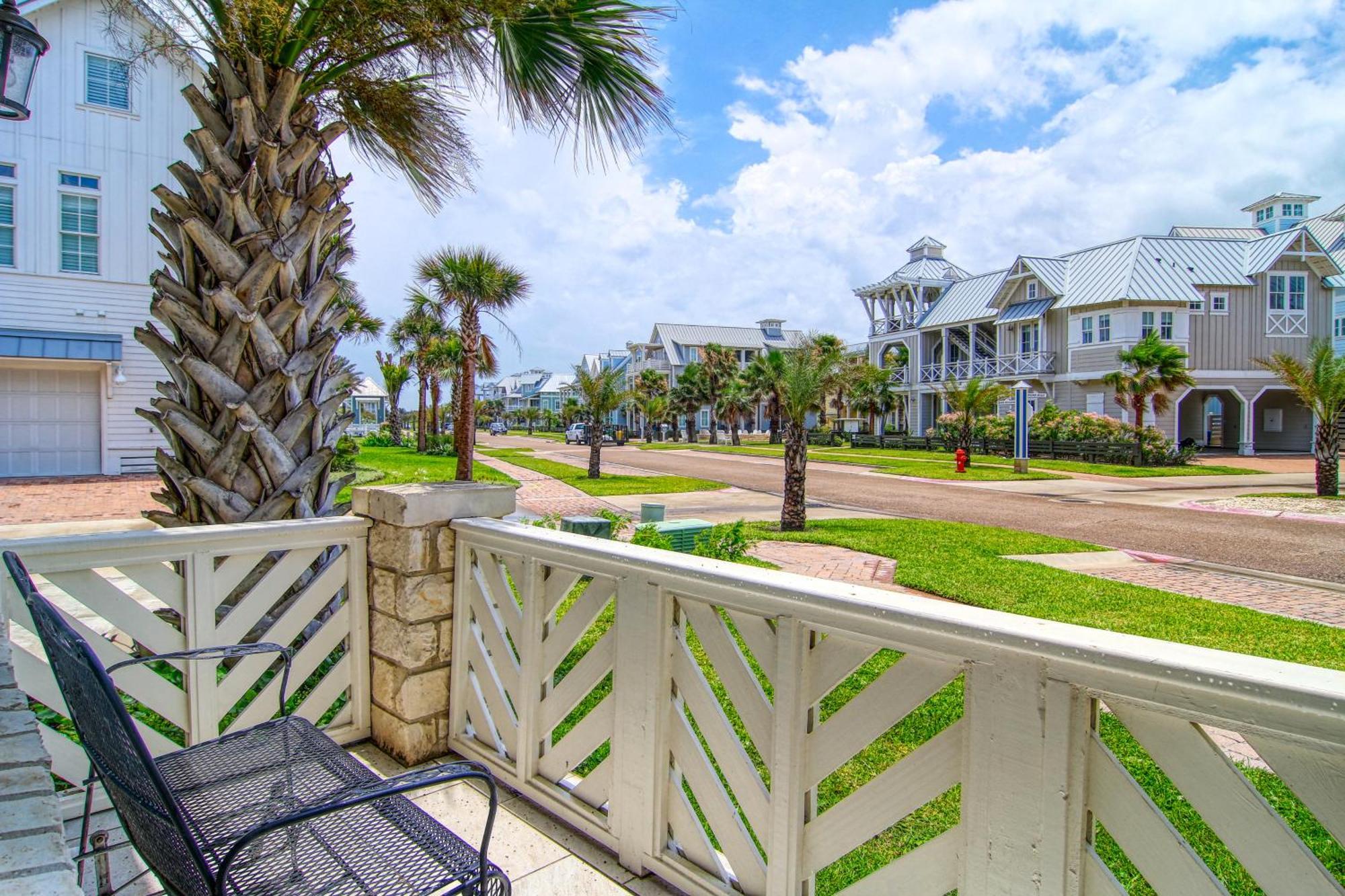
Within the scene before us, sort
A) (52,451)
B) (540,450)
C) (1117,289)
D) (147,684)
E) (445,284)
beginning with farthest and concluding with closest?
(540,450), (1117,289), (445,284), (52,451), (147,684)

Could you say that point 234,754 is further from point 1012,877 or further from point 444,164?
point 444,164

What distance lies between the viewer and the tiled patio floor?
240cm

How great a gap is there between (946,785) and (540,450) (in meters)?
40.6

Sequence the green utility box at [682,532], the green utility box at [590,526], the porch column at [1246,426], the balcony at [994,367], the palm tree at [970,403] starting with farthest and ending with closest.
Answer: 1. the balcony at [994,367]
2. the porch column at [1246,426]
3. the palm tree at [970,403]
4. the green utility box at [682,532]
5. the green utility box at [590,526]

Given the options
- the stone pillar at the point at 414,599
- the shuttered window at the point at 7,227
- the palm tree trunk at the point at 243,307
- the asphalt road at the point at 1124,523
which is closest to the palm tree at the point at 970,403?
the asphalt road at the point at 1124,523

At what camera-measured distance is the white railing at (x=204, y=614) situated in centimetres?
266

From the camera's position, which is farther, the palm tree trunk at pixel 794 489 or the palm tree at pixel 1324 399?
the palm tree at pixel 1324 399

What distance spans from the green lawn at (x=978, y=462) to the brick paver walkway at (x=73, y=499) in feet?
63.3

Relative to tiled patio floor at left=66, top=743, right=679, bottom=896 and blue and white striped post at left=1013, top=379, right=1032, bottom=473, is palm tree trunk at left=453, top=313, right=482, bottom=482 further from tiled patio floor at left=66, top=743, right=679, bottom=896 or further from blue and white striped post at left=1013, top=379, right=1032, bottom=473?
blue and white striped post at left=1013, top=379, right=1032, bottom=473

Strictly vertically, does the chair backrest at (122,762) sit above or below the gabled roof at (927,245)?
below

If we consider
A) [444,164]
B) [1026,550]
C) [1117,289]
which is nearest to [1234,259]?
[1117,289]

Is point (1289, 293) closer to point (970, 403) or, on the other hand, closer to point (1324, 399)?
point (970, 403)

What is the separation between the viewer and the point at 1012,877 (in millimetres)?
1557

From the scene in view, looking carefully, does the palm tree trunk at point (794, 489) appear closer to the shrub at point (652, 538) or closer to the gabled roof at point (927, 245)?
the shrub at point (652, 538)
